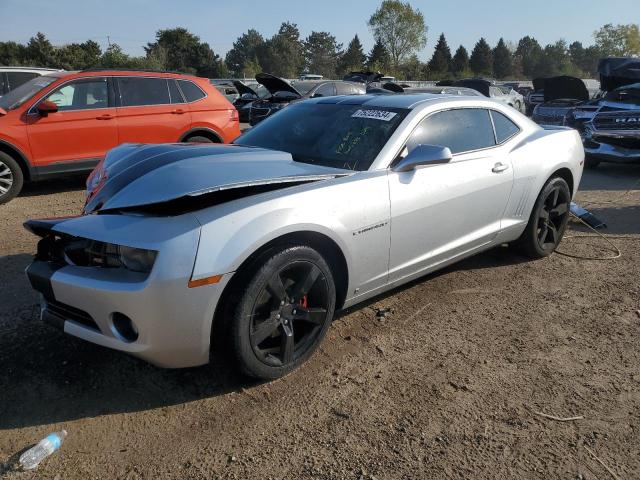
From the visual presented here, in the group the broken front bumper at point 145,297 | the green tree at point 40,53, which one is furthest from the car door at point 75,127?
the green tree at point 40,53

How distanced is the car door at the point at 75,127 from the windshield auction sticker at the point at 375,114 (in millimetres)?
4758

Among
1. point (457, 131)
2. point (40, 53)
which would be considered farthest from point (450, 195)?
point (40, 53)

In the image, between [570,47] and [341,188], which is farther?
[570,47]

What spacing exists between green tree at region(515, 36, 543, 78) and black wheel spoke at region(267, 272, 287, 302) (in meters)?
95.0

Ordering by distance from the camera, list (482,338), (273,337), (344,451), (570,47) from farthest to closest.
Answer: (570,47) → (482,338) → (273,337) → (344,451)

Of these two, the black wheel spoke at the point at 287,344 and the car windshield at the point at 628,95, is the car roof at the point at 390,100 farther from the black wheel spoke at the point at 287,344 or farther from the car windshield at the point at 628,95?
the car windshield at the point at 628,95

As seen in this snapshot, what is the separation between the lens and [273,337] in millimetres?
2850

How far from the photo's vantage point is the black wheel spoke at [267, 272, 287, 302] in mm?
2648

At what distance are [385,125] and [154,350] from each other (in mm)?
2061

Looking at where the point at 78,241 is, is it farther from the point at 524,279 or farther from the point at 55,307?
the point at 524,279

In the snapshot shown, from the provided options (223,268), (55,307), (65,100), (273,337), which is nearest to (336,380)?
(273,337)

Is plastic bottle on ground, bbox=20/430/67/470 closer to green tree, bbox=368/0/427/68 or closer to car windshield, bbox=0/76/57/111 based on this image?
car windshield, bbox=0/76/57/111

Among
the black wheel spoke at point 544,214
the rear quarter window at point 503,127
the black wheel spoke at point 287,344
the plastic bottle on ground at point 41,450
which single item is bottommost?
the plastic bottle on ground at point 41,450

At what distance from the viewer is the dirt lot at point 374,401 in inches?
89.4
